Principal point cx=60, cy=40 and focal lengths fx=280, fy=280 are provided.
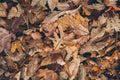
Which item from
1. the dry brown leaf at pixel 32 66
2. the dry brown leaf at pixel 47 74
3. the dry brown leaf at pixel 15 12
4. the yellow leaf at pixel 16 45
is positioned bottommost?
the dry brown leaf at pixel 47 74

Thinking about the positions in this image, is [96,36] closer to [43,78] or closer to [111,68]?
[111,68]

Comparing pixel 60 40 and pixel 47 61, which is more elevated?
pixel 60 40

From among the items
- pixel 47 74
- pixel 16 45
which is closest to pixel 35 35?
pixel 16 45

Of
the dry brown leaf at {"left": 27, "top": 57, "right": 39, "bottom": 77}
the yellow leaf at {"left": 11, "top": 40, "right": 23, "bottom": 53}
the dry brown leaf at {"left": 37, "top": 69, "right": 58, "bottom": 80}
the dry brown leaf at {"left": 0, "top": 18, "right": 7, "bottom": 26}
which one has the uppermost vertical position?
the dry brown leaf at {"left": 0, "top": 18, "right": 7, "bottom": 26}

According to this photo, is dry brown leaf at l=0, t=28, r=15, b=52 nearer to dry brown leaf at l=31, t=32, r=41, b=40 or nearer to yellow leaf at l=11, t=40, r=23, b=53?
yellow leaf at l=11, t=40, r=23, b=53

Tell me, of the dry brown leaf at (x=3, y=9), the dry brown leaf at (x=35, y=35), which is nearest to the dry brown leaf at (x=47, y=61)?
the dry brown leaf at (x=35, y=35)

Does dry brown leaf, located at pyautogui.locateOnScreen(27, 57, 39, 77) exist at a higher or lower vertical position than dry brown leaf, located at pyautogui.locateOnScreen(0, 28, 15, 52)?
lower

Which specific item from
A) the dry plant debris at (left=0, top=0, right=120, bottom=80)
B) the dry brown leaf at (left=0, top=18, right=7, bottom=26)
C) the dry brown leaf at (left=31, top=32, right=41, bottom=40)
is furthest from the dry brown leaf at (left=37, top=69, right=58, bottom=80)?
the dry brown leaf at (left=0, top=18, right=7, bottom=26)

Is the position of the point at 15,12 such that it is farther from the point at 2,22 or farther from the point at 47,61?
the point at 47,61

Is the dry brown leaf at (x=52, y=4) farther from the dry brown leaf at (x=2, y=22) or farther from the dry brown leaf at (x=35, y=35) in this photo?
the dry brown leaf at (x=2, y=22)
